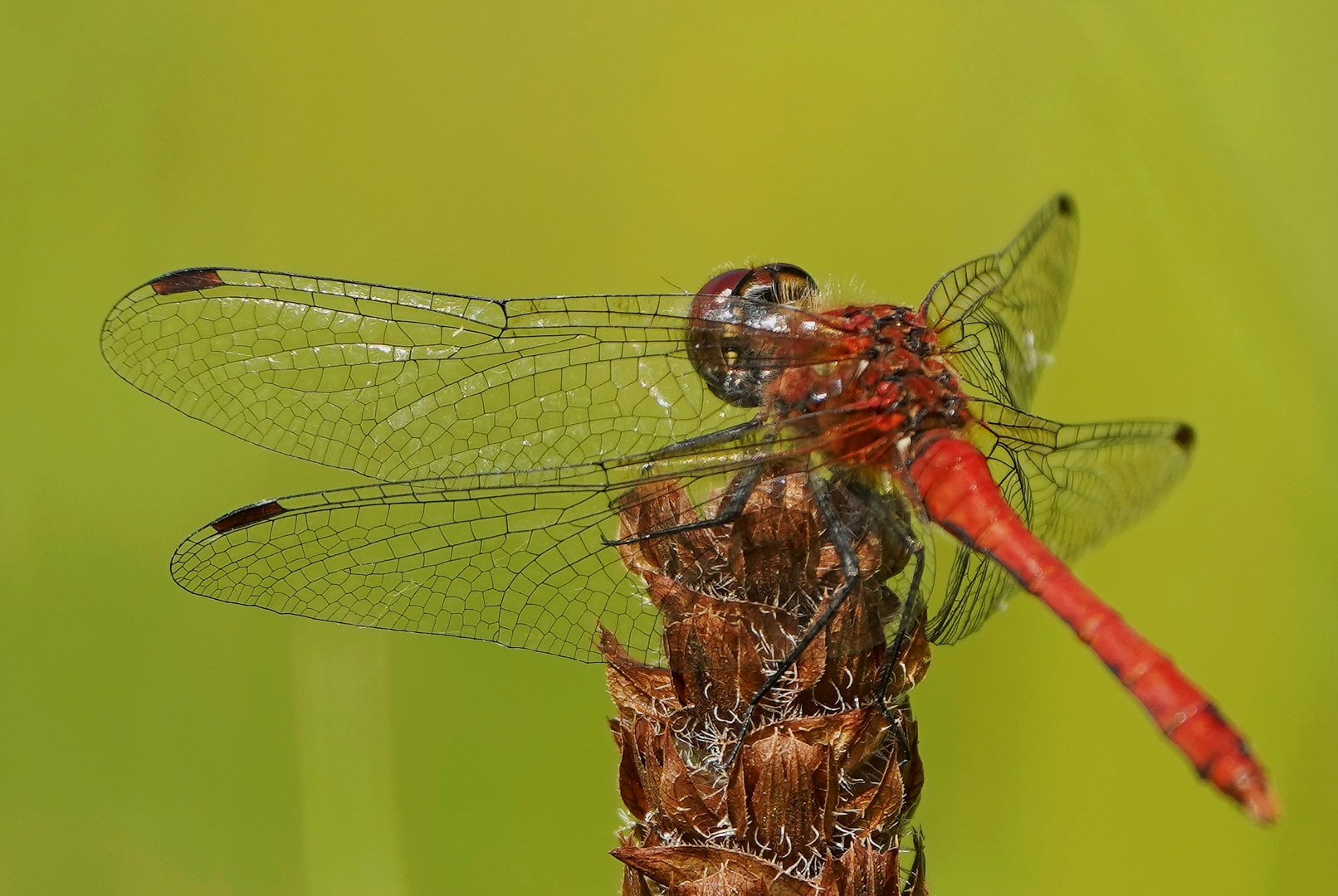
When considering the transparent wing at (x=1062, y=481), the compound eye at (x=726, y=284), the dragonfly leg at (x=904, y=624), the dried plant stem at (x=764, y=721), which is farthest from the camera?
the compound eye at (x=726, y=284)

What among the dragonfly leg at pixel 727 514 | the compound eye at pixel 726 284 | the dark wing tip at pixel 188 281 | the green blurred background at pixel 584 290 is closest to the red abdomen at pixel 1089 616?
the dragonfly leg at pixel 727 514

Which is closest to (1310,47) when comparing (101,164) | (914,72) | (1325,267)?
(1325,267)

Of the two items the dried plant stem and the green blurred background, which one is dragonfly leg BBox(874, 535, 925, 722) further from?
the green blurred background

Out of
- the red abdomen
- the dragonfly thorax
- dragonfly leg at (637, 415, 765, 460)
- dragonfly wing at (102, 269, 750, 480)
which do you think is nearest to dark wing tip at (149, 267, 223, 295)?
dragonfly wing at (102, 269, 750, 480)

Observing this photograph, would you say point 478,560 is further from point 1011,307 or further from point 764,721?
point 1011,307

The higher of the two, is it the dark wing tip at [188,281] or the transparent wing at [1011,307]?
the dark wing tip at [188,281]

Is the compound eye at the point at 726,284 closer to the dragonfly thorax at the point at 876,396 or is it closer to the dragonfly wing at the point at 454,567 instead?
the dragonfly thorax at the point at 876,396

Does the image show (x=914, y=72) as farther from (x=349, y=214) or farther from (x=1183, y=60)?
(x=349, y=214)

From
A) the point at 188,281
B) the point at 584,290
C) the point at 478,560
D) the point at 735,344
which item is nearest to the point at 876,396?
the point at 735,344
